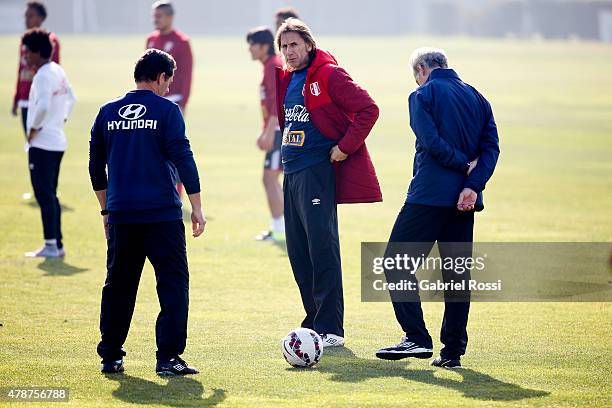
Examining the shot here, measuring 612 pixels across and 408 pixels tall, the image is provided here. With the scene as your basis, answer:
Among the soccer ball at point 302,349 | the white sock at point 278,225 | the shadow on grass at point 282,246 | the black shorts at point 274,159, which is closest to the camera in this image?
the soccer ball at point 302,349

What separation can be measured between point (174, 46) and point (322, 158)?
9.10 meters

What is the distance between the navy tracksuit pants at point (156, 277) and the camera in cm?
811

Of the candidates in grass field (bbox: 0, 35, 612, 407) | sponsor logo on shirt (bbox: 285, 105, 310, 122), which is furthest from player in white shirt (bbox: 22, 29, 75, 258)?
sponsor logo on shirt (bbox: 285, 105, 310, 122)

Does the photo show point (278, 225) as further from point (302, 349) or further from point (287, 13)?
point (302, 349)

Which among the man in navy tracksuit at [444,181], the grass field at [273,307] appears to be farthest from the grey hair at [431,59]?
the grass field at [273,307]

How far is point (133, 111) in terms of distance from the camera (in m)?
8.02

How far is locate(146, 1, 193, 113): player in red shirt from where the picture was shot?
17.9 metres

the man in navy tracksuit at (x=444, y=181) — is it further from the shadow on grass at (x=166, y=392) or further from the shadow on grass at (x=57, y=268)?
the shadow on grass at (x=57, y=268)

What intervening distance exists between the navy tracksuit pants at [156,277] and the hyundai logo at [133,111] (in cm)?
71

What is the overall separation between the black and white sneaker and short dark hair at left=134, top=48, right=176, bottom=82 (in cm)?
Result: 245

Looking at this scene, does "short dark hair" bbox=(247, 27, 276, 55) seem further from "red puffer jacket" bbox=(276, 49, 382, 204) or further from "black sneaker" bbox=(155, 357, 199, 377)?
"black sneaker" bbox=(155, 357, 199, 377)

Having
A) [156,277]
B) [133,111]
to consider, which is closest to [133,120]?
[133,111]

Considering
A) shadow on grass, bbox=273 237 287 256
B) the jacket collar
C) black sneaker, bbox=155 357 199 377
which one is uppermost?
the jacket collar

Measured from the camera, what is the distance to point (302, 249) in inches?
373
